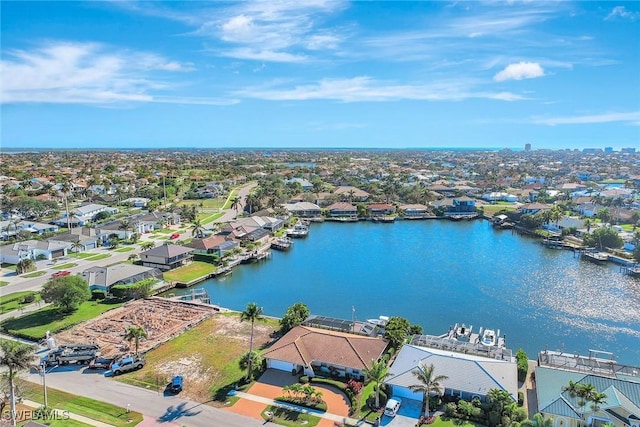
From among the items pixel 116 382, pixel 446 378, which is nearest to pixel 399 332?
pixel 446 378

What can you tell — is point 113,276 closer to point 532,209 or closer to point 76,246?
point 76,246

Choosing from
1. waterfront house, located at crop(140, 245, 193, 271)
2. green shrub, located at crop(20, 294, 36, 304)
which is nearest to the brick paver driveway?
green shrub, located at crop(20, 294, 36, 304)

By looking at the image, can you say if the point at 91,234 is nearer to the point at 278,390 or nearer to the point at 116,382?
the point at 116,382

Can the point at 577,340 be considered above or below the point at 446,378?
below

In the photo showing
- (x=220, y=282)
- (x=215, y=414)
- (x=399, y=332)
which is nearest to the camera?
(x=215, y=414)

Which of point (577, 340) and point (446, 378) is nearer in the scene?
point (446, 378)

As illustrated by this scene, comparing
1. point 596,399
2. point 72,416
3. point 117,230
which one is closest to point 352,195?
point 117,230

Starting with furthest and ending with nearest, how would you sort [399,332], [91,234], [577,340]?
[91,234], [577,340], [399,332]
